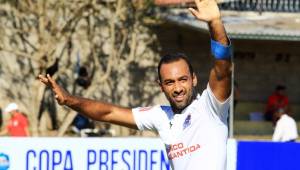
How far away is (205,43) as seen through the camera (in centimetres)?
2384

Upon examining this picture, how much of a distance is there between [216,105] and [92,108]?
2.78ft

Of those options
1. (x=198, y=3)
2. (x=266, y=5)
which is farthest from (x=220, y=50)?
(x=266, y=5)

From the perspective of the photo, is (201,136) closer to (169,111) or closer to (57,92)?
(169,111)

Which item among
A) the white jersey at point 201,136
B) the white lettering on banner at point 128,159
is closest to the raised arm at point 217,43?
the white jersey at point 201,136

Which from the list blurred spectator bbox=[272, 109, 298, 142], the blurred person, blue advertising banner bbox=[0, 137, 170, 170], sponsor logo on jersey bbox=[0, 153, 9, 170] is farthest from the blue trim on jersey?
the blurred person

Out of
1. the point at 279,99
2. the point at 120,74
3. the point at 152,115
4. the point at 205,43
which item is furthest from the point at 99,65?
the point at 152,115

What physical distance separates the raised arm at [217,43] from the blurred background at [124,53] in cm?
1539

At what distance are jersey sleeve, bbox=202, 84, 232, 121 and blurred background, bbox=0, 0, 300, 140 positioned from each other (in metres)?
15.2

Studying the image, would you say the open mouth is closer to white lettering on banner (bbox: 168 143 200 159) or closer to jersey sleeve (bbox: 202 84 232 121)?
jersey sleeve (bbox: 202 84 232 121)

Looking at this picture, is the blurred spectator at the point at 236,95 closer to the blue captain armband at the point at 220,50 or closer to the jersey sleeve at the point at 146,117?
the jersey sleeve at the point at 146,117

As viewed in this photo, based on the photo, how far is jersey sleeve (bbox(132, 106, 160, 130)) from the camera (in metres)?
5.42

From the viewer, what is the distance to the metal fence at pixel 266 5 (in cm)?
2373

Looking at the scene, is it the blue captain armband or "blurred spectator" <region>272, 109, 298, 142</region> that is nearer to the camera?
the blue captain armband

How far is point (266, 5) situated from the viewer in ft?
78.9
